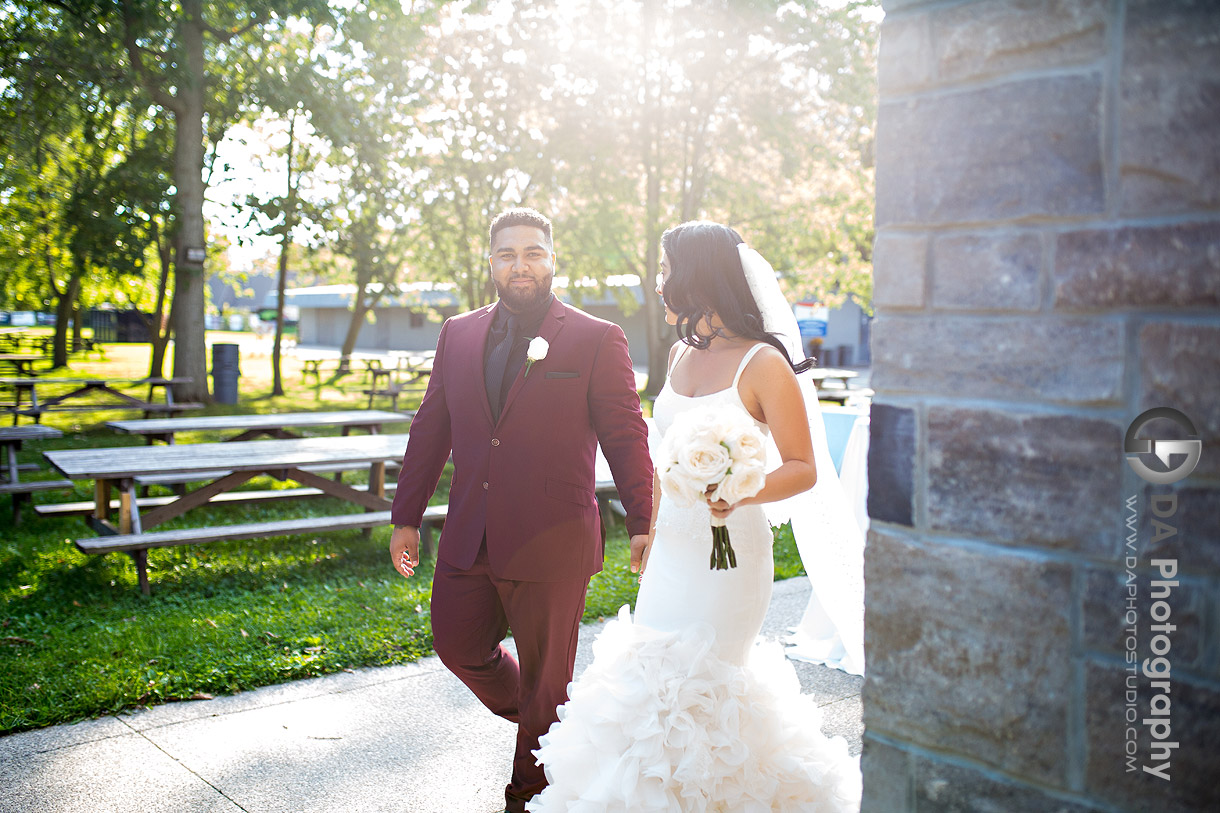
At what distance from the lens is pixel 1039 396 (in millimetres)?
1776

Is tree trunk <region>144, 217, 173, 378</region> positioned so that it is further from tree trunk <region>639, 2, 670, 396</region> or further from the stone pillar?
the stone pillar

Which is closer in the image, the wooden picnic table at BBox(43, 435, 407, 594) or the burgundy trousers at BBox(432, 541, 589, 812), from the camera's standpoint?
the burgundy trousers at BBox(432, 541, 589, 812)

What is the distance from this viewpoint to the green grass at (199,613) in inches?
191

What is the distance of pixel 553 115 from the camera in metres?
21.0

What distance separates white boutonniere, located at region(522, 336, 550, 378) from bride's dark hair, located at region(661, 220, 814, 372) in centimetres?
59

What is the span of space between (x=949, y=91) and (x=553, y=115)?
65.9 feet

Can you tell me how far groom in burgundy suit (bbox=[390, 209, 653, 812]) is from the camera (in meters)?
3.52

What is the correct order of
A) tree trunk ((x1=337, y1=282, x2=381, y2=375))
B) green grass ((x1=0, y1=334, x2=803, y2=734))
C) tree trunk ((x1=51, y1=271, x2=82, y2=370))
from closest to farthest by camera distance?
green grass ((x1=0, y1=334, x2=803, y2=734))
tree trunk ((x1=337, y1=282, x2=381, y2=375))
tree trunk ((x1=51, y1=271, x2=82, y2=370))

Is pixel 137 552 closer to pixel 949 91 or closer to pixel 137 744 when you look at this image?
pixel 137 744

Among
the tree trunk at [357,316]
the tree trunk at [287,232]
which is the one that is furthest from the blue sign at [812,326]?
the tree trunk at [287,232]

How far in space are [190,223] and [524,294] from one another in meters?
15.7

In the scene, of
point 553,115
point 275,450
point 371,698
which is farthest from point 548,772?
point 553,115

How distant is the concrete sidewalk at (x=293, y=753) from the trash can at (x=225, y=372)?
1579cm

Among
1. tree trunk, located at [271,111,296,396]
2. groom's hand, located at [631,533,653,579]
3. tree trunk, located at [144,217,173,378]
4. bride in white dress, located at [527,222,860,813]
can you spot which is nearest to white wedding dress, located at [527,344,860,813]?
bride in white dress, located at [527,222,860,813]
